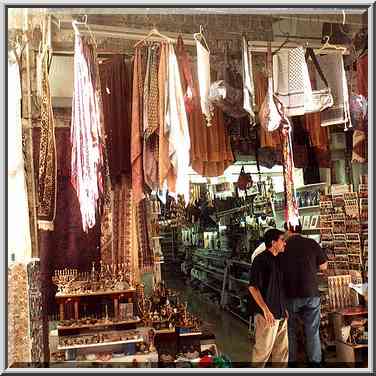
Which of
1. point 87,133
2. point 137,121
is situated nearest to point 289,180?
point 137,121

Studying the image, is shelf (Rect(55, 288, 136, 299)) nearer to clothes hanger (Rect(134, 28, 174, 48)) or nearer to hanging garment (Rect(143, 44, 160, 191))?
hanging garment (Rect(143, 44, 160, 191))

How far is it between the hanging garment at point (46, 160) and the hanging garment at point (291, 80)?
4.88ft

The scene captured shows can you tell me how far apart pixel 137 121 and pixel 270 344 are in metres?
1.70

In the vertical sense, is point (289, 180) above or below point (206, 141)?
below

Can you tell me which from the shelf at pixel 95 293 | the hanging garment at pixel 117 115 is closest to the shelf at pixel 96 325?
the shelf at pixel 95 293

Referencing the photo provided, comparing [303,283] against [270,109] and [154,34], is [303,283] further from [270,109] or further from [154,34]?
[154,34]

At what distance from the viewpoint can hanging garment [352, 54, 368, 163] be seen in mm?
3619

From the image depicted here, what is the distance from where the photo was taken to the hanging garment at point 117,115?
3.57 metres

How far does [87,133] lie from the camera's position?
3.52 meters

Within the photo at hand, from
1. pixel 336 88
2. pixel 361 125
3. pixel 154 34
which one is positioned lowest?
pixel 361 125

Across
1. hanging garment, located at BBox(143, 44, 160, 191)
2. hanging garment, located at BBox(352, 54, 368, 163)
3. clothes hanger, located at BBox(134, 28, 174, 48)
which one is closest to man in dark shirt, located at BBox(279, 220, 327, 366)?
hanging garment, located at BBox(352, 54, 368, 163)

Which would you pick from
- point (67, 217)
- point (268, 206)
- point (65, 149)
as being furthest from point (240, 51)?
point (67, 217)

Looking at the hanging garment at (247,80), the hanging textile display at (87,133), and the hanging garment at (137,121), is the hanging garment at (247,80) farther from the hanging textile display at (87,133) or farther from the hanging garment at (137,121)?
the hanging textile display at (87,133)

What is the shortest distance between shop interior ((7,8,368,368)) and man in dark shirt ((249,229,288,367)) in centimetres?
7
